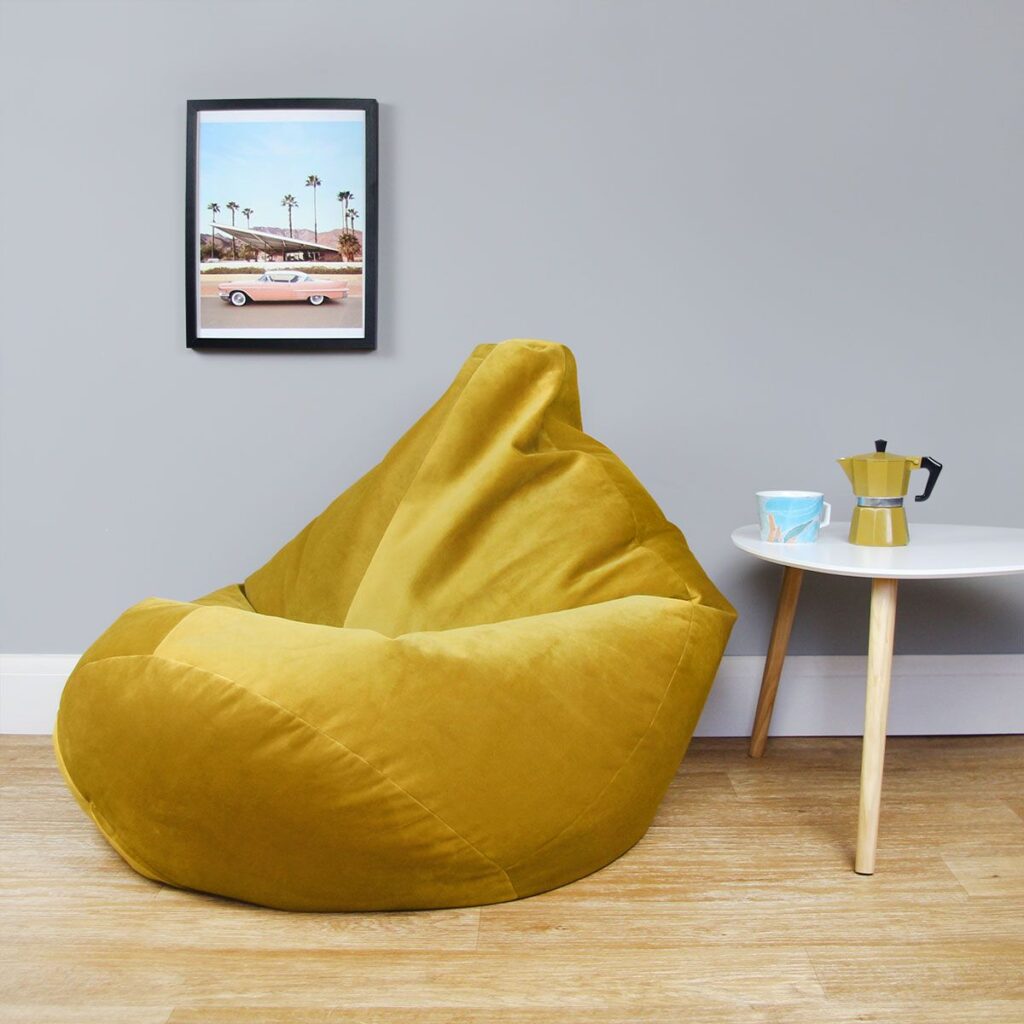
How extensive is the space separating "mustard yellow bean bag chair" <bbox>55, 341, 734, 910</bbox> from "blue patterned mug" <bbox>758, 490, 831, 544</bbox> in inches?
5.8

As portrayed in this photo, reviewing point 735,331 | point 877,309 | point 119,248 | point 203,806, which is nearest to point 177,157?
point 119,248

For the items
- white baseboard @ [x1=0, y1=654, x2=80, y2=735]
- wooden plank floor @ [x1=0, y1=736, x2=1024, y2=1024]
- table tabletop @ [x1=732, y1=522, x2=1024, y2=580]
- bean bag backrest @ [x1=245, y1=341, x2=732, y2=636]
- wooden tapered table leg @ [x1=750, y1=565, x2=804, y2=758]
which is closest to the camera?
wooden plank floor @ [x1=0, y1=736, x2=1024, y2=1024]

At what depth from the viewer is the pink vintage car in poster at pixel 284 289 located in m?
1.96

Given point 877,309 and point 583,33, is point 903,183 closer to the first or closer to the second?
point 877,309

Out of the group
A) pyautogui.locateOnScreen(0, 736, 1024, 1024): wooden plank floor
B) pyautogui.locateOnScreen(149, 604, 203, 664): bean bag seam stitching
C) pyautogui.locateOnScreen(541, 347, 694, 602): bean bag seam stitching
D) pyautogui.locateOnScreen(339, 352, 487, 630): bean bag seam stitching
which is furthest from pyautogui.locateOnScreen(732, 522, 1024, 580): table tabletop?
pyautogui.locateOnScreen(149, 604, 203, 664): bean bag seam stitching

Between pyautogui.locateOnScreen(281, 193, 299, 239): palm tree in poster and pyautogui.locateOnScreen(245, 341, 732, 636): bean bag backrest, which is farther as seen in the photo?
pyautogui.locateOnScreen(281, 193, 299, 239): palm tree in poster

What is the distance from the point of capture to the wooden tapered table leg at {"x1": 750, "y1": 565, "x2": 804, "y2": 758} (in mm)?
1876

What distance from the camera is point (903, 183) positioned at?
6.54ft

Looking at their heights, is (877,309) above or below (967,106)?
below

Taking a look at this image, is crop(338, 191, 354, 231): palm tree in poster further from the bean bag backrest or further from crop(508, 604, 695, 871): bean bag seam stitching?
crop(508, 604, 695, 871): bean bag seam stitching

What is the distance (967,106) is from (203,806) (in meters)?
1.98

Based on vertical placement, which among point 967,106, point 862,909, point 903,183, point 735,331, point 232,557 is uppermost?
point 967,106

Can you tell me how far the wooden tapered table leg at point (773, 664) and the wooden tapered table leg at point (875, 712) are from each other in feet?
1.53

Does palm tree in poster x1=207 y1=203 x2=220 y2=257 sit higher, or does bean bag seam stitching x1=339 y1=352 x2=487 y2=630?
palm tree in poster x1=207 y1=203 x2=220 y2=257
